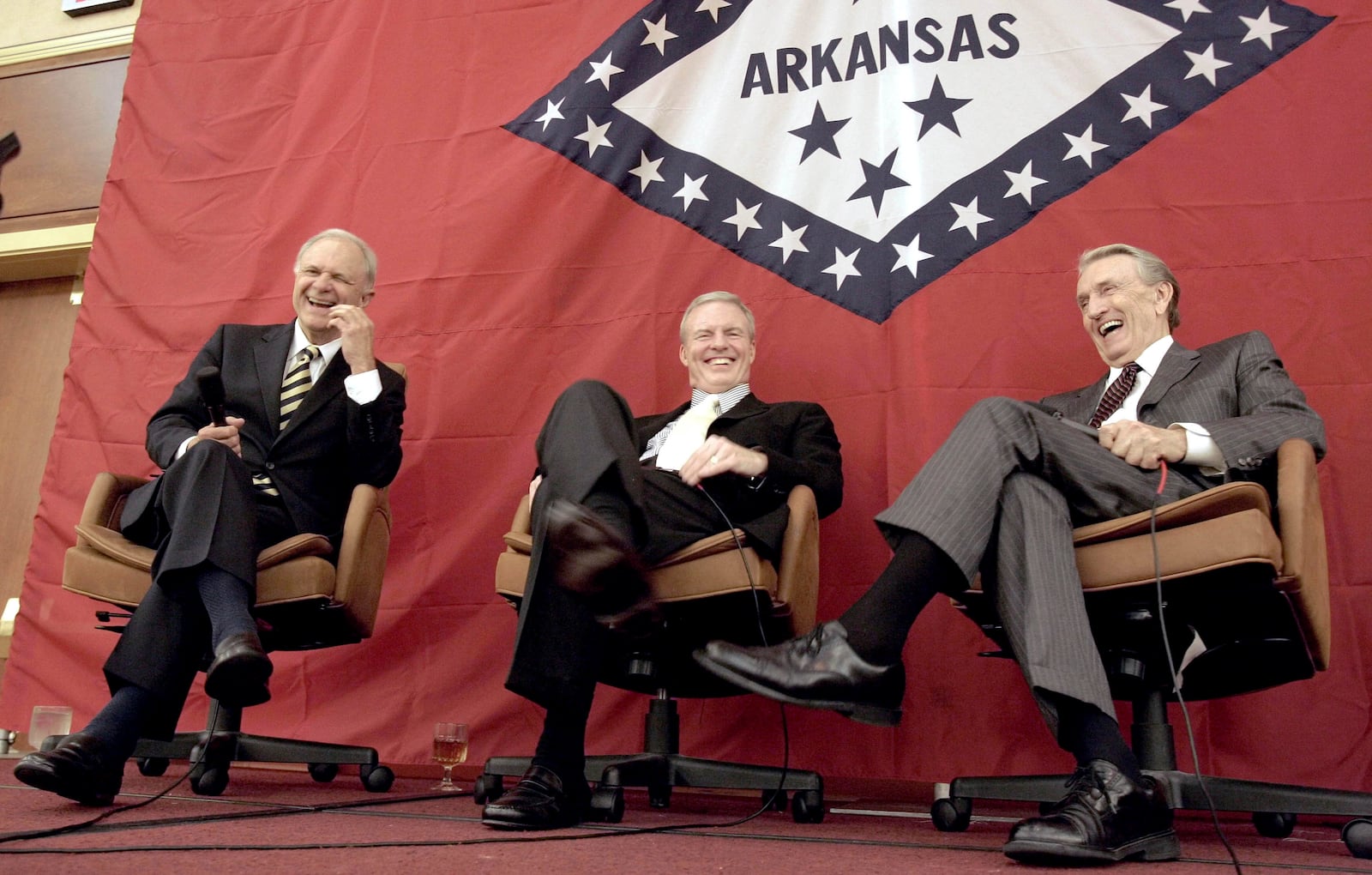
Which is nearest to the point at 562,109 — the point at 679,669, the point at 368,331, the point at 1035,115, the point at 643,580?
the point at 368,331

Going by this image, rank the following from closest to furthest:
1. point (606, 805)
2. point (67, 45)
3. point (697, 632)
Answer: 1. point (606, 805)
2. point (697, 632)
3. point (67, 45)

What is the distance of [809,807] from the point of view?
1.95m

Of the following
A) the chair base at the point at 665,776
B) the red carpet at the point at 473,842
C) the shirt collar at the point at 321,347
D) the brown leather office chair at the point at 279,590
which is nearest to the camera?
the red carpet at the point at 473,842

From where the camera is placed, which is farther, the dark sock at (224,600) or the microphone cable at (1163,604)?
the dark sock at (224,600)

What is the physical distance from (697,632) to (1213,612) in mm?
855

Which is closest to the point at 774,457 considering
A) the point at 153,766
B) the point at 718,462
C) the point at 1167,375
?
the point at 718,462

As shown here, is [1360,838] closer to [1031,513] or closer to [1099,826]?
[1099,826]

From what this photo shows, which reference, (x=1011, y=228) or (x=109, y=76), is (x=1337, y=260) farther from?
(x=109, y=76)

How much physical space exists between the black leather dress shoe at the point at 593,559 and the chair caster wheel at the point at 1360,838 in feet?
3.38

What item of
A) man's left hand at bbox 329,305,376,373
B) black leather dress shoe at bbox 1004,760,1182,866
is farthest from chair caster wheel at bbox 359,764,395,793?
black leather dress shoe at bbox 1004,760,1182,866

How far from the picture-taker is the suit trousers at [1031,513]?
152 centimetres

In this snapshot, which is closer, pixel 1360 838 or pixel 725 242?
pixel 1360 838

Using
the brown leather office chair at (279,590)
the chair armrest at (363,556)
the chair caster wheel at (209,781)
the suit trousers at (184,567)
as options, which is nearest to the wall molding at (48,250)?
the brown leather office chair at (279,590)

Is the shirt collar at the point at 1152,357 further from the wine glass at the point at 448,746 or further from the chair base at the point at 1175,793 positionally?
the wine glass at the point at 448,746
